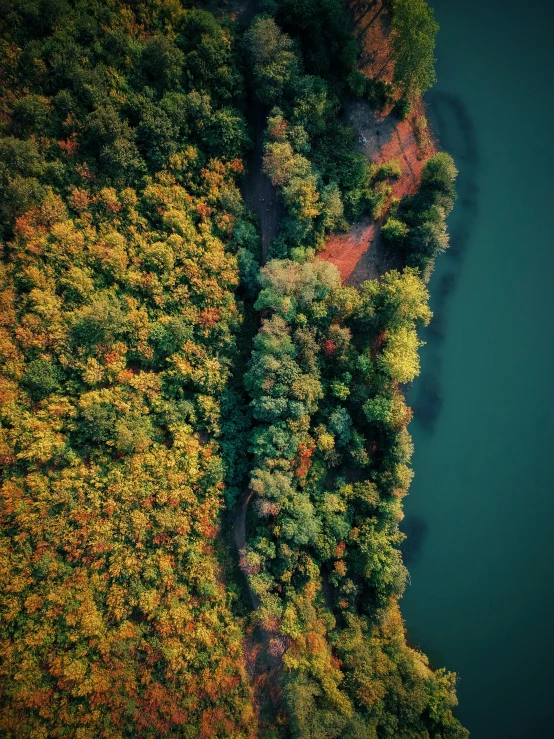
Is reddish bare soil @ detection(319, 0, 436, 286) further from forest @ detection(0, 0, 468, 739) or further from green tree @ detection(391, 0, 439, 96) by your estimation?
green tree @ detection(391, 0, 439, 96)

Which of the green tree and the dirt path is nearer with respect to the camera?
the green tree

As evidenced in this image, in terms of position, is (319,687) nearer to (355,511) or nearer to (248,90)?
(355,511)

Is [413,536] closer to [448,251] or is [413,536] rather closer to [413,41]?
[448,251]

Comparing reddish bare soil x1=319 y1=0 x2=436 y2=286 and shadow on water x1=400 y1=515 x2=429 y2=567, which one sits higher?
reddish bare soil x1=319 y1=0 x2=436 y2=286

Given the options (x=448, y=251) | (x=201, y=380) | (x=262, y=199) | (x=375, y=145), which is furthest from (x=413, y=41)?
(x=201, y=380)

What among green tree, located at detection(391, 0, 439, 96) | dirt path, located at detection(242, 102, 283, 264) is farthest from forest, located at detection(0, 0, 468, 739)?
dirt path, located at detection(242, 102, 283, 264)

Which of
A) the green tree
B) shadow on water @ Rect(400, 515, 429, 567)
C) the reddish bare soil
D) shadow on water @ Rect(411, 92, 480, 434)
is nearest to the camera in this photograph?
the green tree
